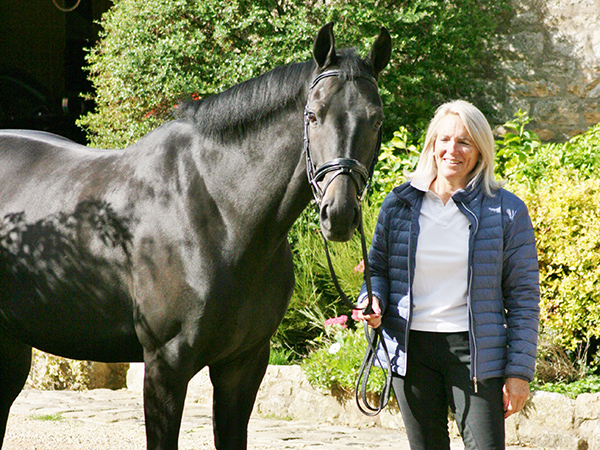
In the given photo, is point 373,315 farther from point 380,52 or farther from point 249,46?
point 249,46

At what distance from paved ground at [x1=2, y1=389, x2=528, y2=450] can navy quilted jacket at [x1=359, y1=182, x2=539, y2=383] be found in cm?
203

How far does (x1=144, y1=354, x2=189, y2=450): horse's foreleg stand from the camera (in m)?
2.49

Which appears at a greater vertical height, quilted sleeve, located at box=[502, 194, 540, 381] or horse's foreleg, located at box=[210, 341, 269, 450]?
quilted sleeve, located at box=[502, 194, 540, 381]

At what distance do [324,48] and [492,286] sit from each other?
38.1 inches

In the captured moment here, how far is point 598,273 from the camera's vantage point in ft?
14.3

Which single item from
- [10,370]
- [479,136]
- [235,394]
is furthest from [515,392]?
[10,370]

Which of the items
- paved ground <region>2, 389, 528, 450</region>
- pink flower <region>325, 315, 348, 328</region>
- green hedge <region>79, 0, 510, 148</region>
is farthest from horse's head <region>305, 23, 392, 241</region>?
green hedge <region>79, 0, 510, 148</region>

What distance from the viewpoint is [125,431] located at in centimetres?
450

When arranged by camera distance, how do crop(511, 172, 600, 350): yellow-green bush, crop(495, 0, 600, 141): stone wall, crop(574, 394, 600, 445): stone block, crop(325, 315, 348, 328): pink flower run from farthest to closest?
crop(495, 0, 600, 141): stone wall
crop(325, 315, 348, 328): pink flower
crop(511, 172, 600, 350): yellow-green bush
crop(574, 394, 600, 445): stone block

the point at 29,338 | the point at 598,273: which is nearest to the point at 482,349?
the point at 29,338

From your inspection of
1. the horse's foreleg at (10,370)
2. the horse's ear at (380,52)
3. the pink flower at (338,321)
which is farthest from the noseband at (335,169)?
the pink flower at (338,321)

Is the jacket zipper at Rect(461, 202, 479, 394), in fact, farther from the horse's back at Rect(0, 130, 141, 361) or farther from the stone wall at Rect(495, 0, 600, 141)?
the stone wall at Rect(495, 0, 600, 141)

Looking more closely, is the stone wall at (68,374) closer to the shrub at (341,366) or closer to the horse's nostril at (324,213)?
the shrub at (341,366)

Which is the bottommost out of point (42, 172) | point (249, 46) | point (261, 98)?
point (42, 172)
